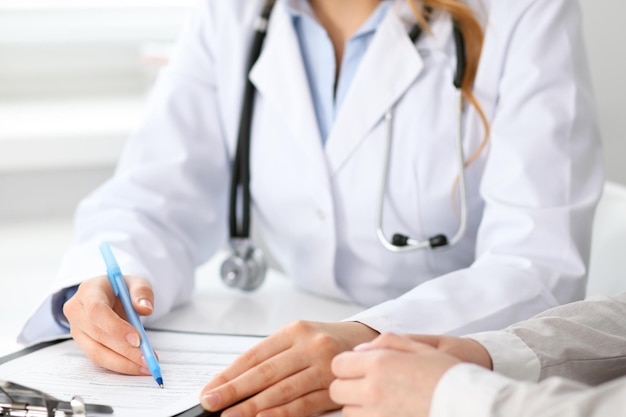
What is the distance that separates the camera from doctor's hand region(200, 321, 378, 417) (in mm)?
816

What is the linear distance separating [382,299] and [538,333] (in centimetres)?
49

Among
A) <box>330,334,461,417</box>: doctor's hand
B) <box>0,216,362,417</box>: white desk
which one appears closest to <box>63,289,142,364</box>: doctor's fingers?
<box>0,216,362,417</box>: white desk

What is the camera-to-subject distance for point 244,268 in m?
1.34

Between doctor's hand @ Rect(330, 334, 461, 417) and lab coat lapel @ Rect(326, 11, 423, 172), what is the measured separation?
54 cm

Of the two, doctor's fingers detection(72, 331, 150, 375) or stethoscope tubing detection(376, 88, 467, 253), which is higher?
stethoscope tubing detection(376, 88, 467, 253)

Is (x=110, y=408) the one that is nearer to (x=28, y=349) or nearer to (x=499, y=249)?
(x=28, y=349)

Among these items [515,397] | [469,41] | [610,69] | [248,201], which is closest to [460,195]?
[469,41]

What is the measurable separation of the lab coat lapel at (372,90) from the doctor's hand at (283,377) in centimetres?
45

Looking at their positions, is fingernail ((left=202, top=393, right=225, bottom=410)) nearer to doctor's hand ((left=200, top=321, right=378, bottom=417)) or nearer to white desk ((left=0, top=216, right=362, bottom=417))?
doctor's hand ((left=200, top=321, right=378, bottom=417))

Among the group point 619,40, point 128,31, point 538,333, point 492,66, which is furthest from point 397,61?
point 128,31

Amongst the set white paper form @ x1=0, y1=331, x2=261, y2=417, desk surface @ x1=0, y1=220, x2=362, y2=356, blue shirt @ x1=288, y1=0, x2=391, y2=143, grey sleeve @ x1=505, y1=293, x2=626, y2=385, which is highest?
blue shirt @ x1=288, y1=0, x2=391, y2=143

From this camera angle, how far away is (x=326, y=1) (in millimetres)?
1413

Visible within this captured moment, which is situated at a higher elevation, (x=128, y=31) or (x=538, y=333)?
(x=538, y=333)

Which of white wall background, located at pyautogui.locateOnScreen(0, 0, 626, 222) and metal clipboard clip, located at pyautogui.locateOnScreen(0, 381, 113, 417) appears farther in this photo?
white wall background, located at pyautogui.locateOnScreen(0, 0, 626, 222)
